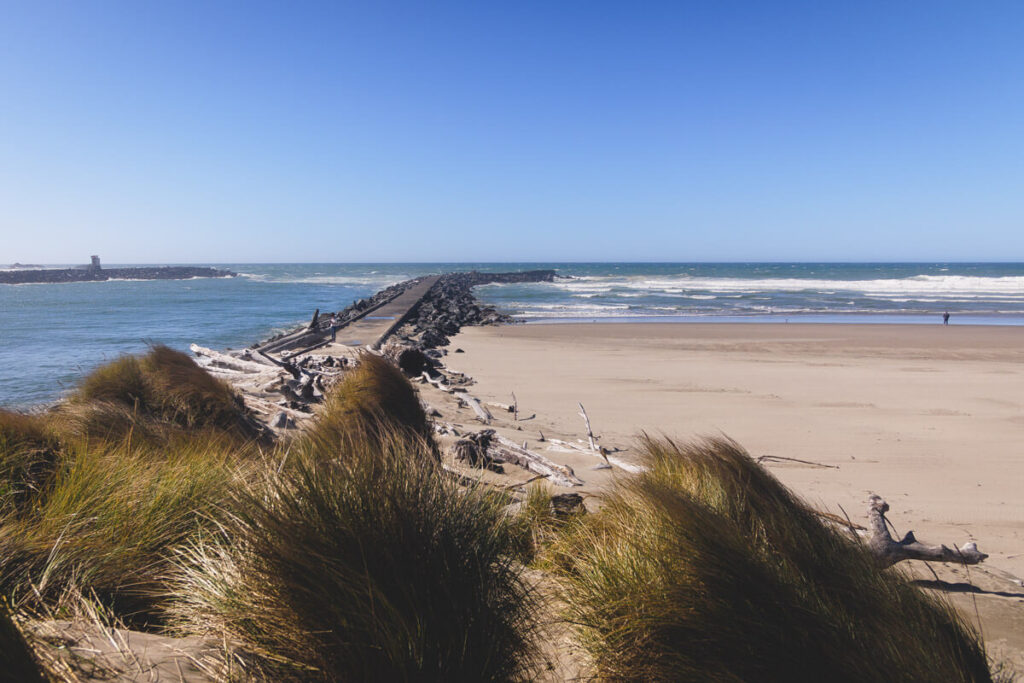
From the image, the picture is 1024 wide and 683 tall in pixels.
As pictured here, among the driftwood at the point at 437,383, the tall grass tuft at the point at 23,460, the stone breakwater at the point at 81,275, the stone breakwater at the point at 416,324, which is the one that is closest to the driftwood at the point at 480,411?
the driftwood at the point at 437,383

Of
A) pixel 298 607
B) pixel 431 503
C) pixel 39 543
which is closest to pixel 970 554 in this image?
pixel 431 503

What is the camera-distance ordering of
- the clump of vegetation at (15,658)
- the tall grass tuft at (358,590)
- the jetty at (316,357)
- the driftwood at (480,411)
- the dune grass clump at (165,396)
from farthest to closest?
the driftwood at (480,411), the jetty at (316,357), the dune grass clump at (165,396), the tall grass tuft at (358,590), the clump of vegetation at (15,658)

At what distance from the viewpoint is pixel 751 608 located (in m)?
2.08

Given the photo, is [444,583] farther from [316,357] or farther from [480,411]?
[316,357]

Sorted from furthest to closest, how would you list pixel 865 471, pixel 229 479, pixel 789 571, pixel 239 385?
pixel 239 385 → pixel 865 471 → pixel 229 479 → pixel 789 571

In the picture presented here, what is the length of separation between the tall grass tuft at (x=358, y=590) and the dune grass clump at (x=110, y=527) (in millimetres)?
256

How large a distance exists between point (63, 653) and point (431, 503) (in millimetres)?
1235

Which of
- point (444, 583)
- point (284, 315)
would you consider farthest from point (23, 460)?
point (284, 315)

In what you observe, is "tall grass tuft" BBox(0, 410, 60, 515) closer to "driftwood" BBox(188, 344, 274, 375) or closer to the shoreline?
"driftwood" BBox(188, 344, 274, 375)

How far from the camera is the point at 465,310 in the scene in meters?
29.8

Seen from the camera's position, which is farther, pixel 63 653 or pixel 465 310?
pixel 465 310

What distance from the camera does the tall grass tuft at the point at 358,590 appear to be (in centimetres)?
193

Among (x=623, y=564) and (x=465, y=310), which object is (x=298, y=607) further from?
(x=465, y=310)

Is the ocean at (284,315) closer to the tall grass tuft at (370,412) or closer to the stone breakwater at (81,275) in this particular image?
the tall grass tuft at (370,412)
